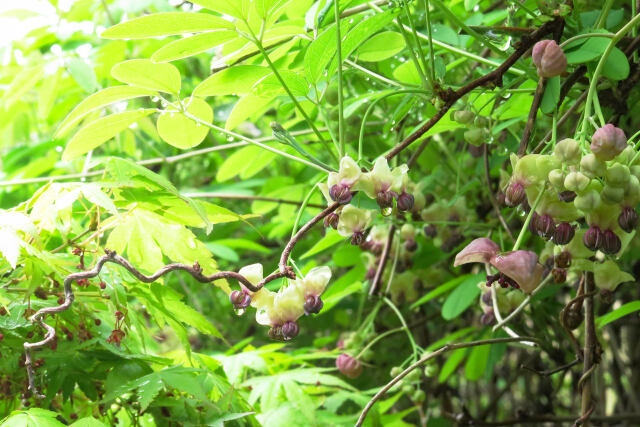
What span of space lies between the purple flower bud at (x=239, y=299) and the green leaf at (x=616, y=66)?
54 centimetres

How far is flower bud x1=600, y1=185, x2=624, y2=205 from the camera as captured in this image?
711 mm

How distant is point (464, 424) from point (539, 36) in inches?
35.3

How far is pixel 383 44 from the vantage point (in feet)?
3.49

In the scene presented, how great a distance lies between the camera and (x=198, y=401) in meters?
0.98

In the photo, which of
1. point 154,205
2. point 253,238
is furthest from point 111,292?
point 253,238

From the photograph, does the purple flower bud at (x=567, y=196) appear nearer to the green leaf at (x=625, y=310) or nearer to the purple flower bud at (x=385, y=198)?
the purple flower bud at (x=385, y=198)

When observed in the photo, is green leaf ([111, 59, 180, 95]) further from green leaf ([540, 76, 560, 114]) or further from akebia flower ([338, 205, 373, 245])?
green leaf ([540, 76, 560, 114])

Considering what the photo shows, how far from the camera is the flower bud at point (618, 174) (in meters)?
0.70

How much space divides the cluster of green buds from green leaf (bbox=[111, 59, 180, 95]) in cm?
40

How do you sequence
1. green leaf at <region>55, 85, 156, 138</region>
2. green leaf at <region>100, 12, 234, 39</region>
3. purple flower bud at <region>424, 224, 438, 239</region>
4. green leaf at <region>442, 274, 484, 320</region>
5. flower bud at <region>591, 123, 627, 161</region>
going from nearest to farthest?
1. flower bud at <region>591, 123, 627, 161</region>
2. green leaf at <region>100, 12, 234, 39</region>
3. green leaf at <region>55, 85, 156, 138</region>
4. green leaf at <region>442, 274, 484, 320</region>
5. purple flower bud at <region>424, 224, 438, 239</region>

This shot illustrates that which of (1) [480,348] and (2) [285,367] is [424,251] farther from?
(2) [285,367]

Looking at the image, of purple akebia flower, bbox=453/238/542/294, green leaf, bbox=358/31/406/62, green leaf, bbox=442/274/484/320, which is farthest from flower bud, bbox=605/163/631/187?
green leaf, bbox=442/274/484/320

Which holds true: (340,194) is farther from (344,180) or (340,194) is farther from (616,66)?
(616,66)

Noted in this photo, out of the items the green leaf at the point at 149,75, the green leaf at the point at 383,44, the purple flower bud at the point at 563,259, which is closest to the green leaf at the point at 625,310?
the purple flower bud at the point at 563,259
